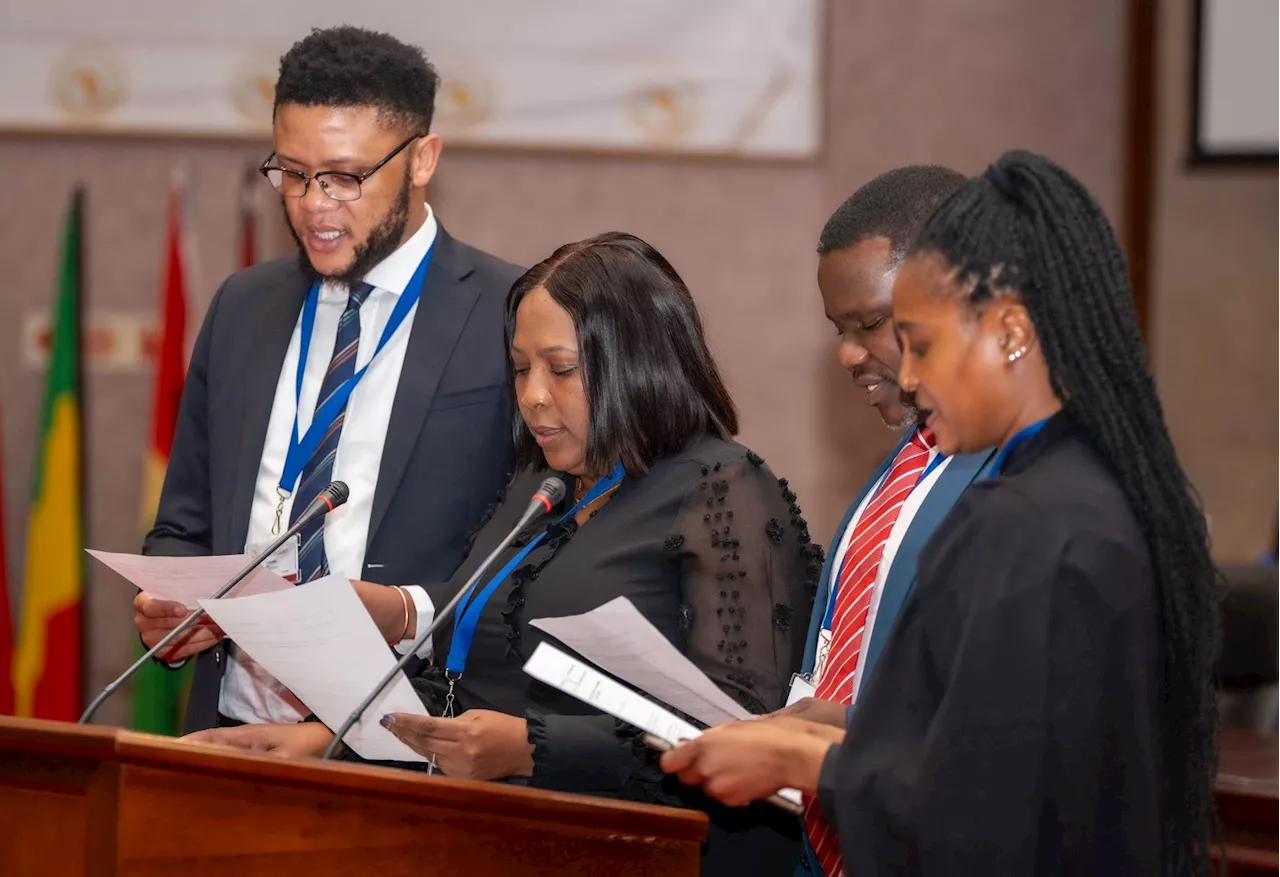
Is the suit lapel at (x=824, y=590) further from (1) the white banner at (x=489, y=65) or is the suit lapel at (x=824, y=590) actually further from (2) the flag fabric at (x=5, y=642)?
(2) the flag fabric at (x=5, y=642)

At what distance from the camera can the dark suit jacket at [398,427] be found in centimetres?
235

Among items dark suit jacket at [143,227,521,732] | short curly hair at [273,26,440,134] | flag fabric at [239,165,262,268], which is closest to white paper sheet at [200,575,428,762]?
dark suit jacket at [143,227,521,732]

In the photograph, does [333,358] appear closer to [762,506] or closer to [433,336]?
[433,336]

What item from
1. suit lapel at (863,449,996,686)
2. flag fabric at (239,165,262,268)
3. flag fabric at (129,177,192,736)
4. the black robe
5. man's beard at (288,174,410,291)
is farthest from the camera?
flag fabric at (239,165,262,268)

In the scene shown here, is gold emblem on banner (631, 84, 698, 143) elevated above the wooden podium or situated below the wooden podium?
above

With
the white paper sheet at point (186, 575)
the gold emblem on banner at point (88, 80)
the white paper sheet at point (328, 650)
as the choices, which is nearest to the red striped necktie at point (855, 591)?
the white paper sheet at point (328, 650)

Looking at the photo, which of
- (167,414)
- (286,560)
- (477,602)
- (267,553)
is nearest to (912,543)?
(477,602)

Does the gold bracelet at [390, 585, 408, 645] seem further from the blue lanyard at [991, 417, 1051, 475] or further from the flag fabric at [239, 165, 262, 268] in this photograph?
the flag fabric at [239, 165, 262, 268]

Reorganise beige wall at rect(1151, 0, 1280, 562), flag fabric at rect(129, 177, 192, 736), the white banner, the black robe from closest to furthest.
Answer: the black robe → flag fabric at rect(129, 177, 192, 736) → the white banner → beige wall at rect(1151, 0, 1280, 562)

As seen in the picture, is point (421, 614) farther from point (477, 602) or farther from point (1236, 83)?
point (1236, 83)

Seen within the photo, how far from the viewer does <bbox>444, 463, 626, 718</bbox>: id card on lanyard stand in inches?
80.4

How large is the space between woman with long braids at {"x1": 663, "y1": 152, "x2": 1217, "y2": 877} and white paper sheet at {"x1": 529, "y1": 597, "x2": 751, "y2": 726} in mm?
143

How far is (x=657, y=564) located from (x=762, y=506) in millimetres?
165

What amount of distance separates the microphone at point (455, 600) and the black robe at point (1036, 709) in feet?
2.01
